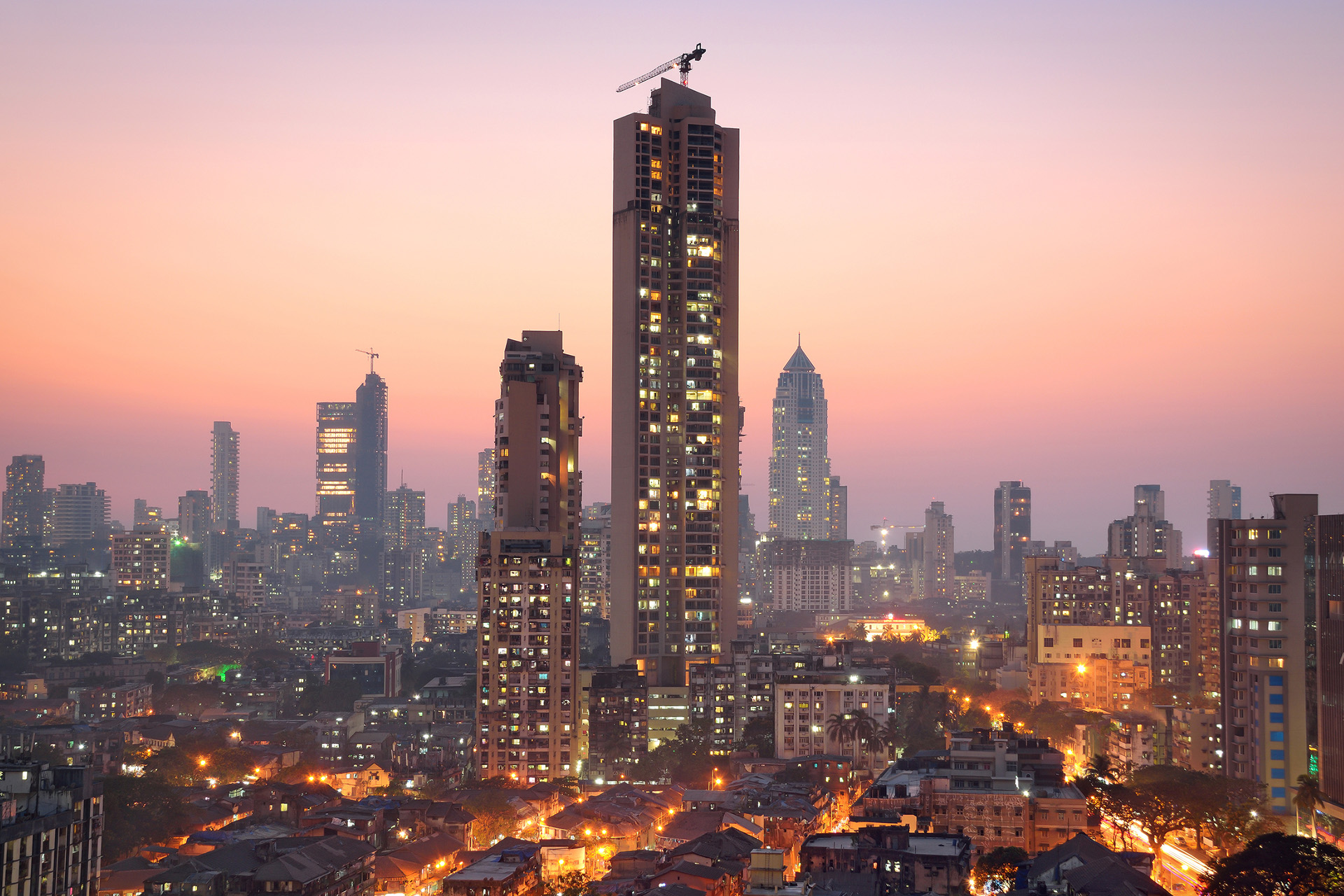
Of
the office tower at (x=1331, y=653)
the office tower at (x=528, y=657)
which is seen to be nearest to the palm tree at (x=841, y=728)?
the office tower at (x=528, y=657)

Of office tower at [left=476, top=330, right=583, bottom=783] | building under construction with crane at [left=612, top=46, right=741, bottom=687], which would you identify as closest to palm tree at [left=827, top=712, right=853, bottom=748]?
building under construction with crane at [left=612, top=46, right=741, bottom=687]

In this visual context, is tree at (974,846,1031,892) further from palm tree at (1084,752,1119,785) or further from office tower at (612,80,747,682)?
office tower at (612,80,747,682)

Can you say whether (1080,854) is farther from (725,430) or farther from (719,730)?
(725,430)

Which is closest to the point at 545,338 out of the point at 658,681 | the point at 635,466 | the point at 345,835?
the point at 635,466

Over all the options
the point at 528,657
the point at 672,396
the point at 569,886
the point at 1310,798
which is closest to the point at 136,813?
the point at 528,657

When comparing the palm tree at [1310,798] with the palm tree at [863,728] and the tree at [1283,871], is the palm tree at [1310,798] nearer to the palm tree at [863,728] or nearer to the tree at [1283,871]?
the tree at [1283,871]

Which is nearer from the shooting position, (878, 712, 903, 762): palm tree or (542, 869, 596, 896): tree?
(542, 869, 596, 896): tree
